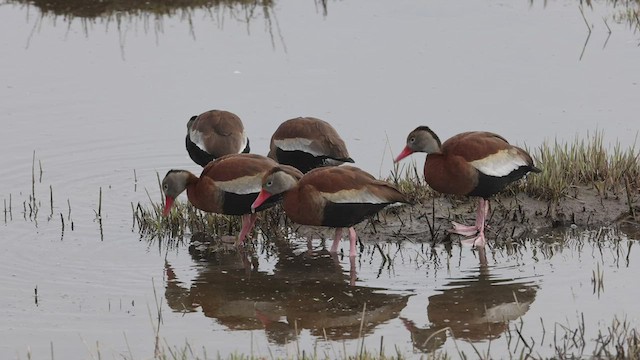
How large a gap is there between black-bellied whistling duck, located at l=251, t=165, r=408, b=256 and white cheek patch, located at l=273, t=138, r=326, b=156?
1.24 m

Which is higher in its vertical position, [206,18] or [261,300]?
[206,18]

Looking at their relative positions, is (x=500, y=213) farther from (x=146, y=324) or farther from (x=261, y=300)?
(x=146, y=324)

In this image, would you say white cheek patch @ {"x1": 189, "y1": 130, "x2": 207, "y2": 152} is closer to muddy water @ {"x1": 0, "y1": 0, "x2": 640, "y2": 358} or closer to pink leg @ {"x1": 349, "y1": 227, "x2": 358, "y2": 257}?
muddy water @ {"x1": 0, "y1": 0, "x2": 640, "y2": 358}

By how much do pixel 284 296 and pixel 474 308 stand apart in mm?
1327

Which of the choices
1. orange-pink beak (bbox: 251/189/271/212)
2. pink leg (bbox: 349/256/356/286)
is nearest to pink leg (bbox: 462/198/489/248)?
pink leg (bbox: 349/256/356/286)

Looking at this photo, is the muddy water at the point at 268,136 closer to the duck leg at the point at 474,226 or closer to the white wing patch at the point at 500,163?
the duck leg at the point at 474,226

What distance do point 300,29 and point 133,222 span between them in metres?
6.55

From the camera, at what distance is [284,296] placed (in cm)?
916

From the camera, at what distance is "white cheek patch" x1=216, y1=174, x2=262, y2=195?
33.4 feet

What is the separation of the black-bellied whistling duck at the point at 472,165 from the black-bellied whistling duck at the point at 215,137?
1834 mm

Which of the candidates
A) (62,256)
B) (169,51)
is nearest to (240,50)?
(169,51)

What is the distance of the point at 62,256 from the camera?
32.7ft

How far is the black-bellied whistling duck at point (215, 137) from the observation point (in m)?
11.5

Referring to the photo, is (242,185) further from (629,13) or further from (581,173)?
(629,13)
